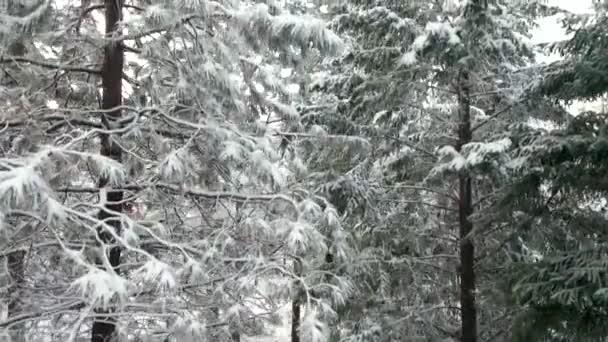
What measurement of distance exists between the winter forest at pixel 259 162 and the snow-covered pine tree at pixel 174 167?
3 centimetres

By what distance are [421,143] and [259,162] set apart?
10.7ft

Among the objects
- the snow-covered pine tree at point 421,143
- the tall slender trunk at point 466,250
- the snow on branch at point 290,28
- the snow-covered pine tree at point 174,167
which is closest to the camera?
the snow-covered pine tree at point 174,167

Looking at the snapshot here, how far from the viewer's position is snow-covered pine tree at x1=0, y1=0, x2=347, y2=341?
420 centimetres

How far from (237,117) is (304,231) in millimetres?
1847

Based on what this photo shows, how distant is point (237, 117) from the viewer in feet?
18.9

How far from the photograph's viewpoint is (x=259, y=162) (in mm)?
4914

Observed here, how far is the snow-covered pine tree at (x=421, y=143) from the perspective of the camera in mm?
6062

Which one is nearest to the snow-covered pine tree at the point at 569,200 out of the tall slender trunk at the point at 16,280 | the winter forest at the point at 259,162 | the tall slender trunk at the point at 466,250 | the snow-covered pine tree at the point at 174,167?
the winter forest at the point at 259,162

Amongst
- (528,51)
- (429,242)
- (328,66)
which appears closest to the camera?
(528,51)

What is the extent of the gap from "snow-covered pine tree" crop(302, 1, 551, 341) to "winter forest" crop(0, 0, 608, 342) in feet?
0.13

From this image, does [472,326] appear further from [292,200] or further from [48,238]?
[48,238]

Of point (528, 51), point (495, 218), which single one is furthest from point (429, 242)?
point (528, 51)

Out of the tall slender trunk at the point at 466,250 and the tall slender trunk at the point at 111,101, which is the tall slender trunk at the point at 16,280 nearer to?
the tall slender trunk at the point at 111,101

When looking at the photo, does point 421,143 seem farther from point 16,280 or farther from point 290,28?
point 16,280
